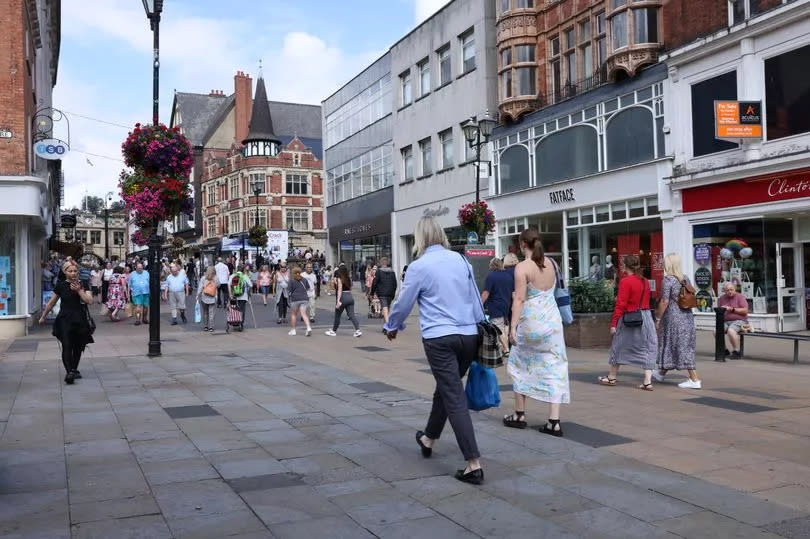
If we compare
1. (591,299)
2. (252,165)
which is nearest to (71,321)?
(591,299)

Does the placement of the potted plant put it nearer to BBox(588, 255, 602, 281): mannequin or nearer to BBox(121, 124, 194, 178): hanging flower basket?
BBox(121, 124, 194, 178): hanging flower basket

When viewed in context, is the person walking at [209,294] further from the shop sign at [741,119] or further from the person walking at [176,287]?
the shop sign at [741,119]

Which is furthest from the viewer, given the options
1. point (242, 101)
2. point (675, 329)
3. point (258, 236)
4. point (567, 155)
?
point (242, 101)

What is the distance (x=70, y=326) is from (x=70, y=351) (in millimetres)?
346

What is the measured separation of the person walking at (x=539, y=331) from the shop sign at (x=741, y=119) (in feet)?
43.1

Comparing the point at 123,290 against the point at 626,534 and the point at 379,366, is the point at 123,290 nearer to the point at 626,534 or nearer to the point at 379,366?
the point at 379,366

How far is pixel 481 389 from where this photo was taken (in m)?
5.88

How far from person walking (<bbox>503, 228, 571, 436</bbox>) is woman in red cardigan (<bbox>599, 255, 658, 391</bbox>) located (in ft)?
9.77

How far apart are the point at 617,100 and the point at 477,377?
62.2 feet

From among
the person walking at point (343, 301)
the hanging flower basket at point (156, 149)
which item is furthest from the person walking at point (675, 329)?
the hanging flower basket at point (156, 149)

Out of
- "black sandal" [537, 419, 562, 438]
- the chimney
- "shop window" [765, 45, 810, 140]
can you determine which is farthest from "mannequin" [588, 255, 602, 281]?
the chimney

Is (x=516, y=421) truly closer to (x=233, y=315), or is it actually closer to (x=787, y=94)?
(x=233, y=315)

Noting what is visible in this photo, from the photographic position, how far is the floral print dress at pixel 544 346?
6945mm

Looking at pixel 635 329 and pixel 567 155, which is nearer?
pixel 635 329
